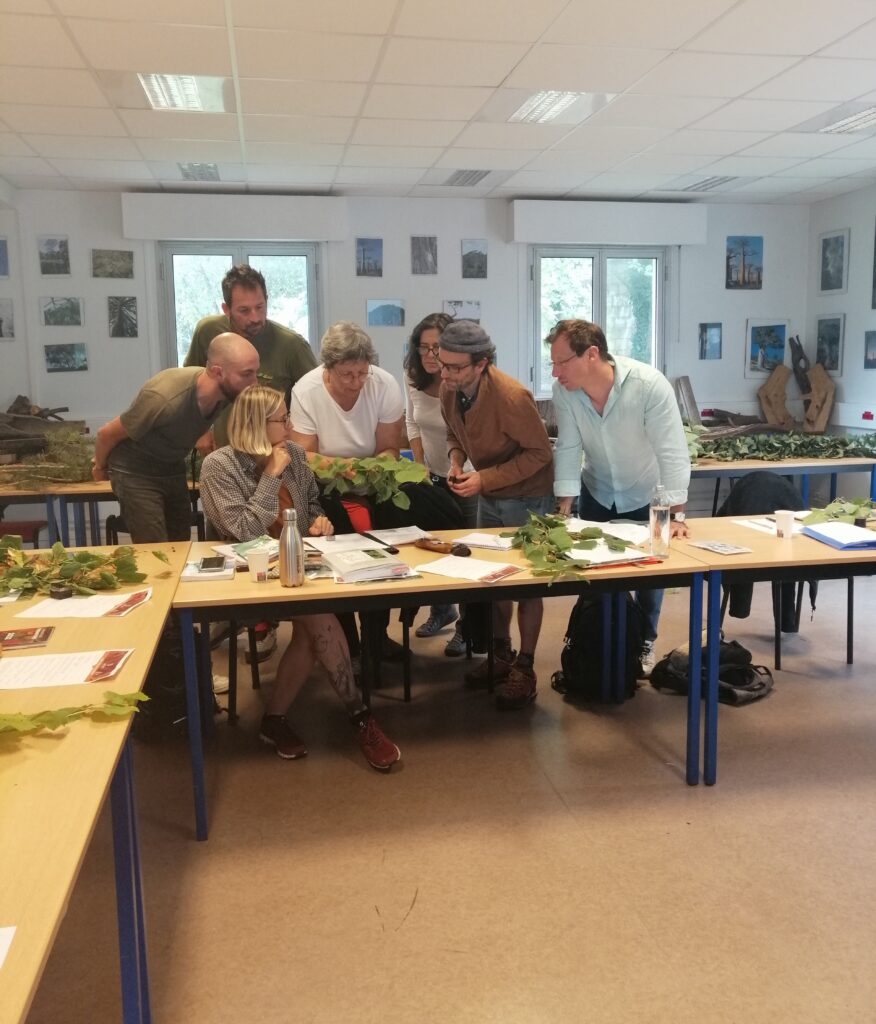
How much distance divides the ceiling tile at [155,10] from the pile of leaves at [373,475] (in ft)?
7.56

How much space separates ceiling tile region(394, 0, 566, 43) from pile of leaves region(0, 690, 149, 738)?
3575mm

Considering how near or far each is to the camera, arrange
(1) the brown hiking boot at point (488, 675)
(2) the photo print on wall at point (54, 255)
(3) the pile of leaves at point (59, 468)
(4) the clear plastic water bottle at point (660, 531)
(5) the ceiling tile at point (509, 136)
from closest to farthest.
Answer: (4) the clear plastic water bottle at point (660, 531) → (1) the brown hiking boot at point (488, 675) → (3) the pile of leaves at point (59, 468) → (5) the ceiling tile at point (509, 136) → (2) the photo print on wall at point (54, 255)

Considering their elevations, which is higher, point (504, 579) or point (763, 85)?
point (763, 85)

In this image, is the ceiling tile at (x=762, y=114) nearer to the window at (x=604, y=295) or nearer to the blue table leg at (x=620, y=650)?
the window at (x=604, y=295)

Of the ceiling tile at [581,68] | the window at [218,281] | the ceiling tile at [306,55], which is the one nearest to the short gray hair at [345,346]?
the ceiling tile at [306,55]

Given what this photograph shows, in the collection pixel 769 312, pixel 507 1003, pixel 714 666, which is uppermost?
pixel 769 312

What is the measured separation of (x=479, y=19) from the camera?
4.18 metres

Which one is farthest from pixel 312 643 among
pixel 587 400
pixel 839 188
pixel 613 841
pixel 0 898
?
pixel 839 188

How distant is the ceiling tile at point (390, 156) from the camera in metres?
6.52

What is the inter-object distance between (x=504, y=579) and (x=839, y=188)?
746 cm

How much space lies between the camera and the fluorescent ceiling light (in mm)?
5406

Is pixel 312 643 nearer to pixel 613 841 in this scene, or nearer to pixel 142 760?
pixel 142 760

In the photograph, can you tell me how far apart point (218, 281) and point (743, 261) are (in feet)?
17.9

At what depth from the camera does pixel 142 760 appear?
3088mm
